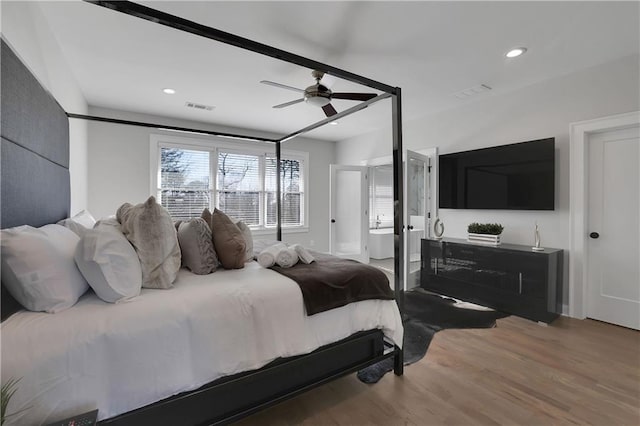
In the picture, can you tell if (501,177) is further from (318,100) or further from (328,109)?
(318,100)

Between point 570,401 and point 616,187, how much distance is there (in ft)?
7.86

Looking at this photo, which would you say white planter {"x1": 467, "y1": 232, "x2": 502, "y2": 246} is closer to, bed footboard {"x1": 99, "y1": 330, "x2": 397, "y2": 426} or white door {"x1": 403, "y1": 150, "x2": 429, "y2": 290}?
white door {"x1": 403, "y1": 150, "x2": 429, "y2": 290}

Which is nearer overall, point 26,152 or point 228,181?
point 26,152

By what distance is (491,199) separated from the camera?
12.8 ft

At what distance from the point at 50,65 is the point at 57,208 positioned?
1.13 meters

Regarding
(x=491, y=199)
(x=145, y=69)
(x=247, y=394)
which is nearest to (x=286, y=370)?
(x=247, y=394)

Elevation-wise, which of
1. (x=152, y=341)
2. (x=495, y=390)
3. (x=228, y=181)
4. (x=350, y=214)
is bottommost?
(x=495, y=390)

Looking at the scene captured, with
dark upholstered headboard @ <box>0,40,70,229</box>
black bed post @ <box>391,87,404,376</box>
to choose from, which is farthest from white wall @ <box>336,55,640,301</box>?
dark upholstered headboard @ <box>0,40,70,229</box>

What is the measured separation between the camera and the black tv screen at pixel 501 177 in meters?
3.43

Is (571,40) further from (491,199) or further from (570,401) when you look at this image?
(570,401)

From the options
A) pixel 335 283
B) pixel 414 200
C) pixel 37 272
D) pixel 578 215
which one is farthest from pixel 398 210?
pixel 414 200

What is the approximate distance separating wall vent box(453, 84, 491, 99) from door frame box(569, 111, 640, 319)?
39.9 inches

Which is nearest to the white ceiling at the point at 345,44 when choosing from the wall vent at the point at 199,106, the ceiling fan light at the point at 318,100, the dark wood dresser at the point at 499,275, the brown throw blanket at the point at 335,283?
the wall vent at the point at 199,106

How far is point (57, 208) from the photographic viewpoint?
2.24 m
